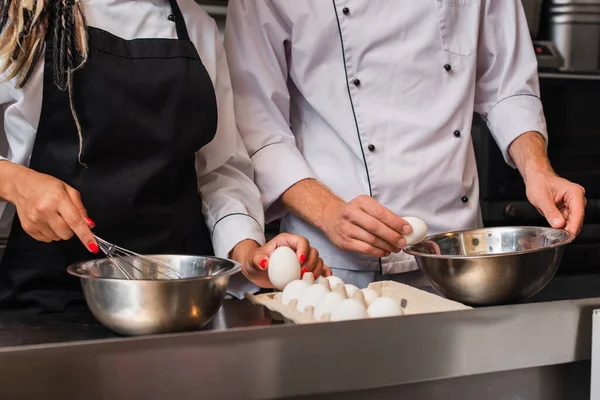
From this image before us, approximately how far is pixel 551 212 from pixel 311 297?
53cm

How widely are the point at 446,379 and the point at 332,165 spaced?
66cm

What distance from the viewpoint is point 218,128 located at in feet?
5.07

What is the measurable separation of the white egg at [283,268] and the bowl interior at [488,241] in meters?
0.19

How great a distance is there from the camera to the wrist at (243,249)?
4.58 ft

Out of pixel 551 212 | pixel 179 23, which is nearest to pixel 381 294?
pixel 551 212

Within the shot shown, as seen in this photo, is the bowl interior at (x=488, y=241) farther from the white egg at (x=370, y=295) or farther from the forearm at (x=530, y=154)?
the forearm at (x=530, y=154)

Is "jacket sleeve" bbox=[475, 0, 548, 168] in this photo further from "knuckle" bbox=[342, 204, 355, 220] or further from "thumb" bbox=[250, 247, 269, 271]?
"thumb" bbox=[250, 247, 269, 271]

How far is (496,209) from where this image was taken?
2623 millimetres

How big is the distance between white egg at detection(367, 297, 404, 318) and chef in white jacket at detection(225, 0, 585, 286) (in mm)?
515

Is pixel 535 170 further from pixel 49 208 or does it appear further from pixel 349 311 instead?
pixel 49 208

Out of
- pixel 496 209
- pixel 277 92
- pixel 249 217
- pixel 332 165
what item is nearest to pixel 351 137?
pixel 332 165

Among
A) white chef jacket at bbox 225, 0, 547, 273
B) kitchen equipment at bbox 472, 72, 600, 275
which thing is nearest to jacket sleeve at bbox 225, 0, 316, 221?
white chef jacket at bbox 225, 0, 547, 273

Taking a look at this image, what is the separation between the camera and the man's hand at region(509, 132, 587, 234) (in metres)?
1.40

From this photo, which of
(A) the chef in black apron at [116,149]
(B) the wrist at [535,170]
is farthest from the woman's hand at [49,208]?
(B) the wrist at [535,170]
